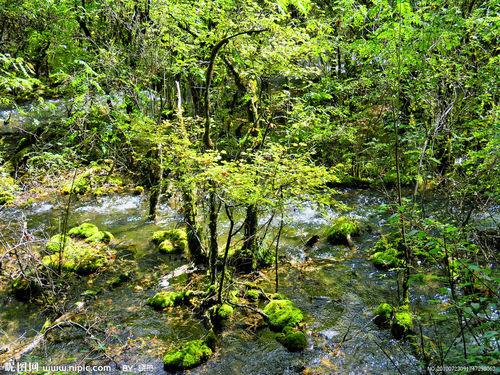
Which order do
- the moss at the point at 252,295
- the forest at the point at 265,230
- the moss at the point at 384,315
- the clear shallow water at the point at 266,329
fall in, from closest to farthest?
1. the forest at the point at 265,230
2. the clear shallow water at the point at 266,329
3. the moss at the point at 384,315
4. the moss at the point at 252,295

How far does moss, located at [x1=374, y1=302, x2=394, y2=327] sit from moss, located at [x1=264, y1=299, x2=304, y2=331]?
1.48m

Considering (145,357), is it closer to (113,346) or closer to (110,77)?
(113,346)

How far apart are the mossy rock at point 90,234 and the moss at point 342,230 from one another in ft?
22.0

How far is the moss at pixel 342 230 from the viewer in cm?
1027

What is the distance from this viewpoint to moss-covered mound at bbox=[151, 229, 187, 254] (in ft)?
33.3

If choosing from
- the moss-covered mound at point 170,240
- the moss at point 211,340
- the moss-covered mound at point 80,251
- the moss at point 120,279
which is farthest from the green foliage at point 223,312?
the moss-covered mound at point 80,251

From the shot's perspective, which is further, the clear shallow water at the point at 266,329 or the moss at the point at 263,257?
the moss at the point at 263,257

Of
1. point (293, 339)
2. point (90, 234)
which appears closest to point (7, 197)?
point (90, 234)

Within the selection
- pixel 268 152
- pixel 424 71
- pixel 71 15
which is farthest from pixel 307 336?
pixel 71 15

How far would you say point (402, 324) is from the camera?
21.0 ft

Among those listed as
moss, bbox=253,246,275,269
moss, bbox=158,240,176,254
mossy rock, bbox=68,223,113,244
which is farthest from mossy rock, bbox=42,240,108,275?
moss, bbox=253,246,275,269

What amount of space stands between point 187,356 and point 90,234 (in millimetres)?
6005

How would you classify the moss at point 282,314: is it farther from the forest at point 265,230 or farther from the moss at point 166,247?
the moss at point 166,247

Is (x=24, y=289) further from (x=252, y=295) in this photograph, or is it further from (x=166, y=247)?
(x=252, y=295)
